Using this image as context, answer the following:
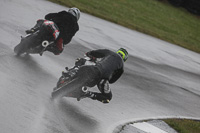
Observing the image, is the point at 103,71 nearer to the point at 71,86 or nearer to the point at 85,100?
the point at 71,86

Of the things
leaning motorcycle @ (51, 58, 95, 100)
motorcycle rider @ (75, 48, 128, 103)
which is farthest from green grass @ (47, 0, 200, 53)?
leaning motorcycle @ (51, 58, 95, 100)

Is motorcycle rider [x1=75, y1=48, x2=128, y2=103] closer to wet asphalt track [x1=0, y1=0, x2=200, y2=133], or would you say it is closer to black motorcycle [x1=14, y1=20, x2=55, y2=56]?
wet asphalt track [x1=0, y1=0, x2=200, y2=133]

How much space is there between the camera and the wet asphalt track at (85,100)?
251 inches

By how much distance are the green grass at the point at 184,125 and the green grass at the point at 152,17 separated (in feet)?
44.9

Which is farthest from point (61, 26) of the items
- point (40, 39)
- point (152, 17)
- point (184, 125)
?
point (152, 17)

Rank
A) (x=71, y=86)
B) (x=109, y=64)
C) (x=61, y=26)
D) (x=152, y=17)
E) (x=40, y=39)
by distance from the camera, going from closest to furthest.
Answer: (x=71, y=86), (x=109, y=64), (x=40, y=39), (x=61, y=26), (x=152, y=17)

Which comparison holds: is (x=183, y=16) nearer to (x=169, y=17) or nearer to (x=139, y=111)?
(x=169, y=17)

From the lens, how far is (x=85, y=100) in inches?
321

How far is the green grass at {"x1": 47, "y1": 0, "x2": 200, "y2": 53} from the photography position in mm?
23344

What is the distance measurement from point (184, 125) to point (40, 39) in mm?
4114

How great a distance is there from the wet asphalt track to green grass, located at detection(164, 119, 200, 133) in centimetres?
46

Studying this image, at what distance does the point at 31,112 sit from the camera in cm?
629

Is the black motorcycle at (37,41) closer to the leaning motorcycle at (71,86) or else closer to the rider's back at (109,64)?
the rider's back at (109,64)

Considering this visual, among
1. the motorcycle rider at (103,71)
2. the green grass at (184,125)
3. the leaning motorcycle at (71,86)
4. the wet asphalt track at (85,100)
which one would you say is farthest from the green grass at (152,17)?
the leaning motorcycle at (71,86)
